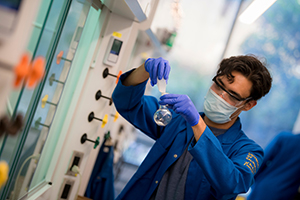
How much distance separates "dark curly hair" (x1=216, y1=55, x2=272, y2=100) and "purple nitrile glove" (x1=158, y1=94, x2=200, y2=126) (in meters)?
0.38

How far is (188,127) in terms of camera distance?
1549mm

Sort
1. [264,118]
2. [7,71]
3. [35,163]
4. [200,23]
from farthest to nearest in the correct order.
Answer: [200,23]
[264,118]
[35,163]
[7,71]

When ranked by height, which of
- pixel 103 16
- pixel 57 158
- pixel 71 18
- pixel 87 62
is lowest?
pixel 57 158

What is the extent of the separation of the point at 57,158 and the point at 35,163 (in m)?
0.31

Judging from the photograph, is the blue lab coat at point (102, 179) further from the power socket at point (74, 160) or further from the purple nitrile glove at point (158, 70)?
the purple nitrile glove at point (158, 70)

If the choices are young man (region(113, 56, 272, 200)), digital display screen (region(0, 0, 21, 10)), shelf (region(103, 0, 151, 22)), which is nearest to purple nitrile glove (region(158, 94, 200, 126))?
young man (region(113, 56, 272, 200))

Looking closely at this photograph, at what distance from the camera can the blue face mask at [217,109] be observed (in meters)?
1.52

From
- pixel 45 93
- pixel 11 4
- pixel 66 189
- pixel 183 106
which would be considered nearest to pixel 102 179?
pixel 66 189

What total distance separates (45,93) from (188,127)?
2.74ft

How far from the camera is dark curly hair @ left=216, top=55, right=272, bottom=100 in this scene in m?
1.48

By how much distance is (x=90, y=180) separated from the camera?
92.7 inches

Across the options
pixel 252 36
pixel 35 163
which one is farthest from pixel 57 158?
pixel 252 36

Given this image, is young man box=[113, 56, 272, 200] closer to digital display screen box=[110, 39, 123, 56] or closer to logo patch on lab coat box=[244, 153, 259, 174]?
logo patch on lab coat box=[244, 153, 259, 174]

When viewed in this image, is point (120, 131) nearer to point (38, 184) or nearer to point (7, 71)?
point (38, 184)
